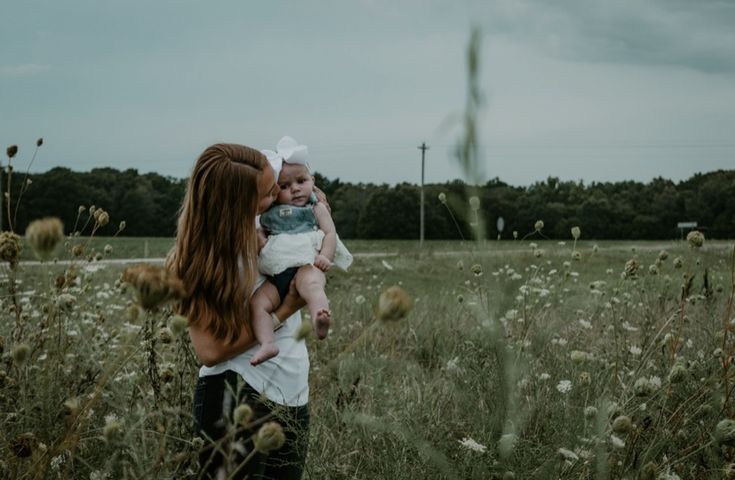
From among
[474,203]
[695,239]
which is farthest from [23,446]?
[695,239]

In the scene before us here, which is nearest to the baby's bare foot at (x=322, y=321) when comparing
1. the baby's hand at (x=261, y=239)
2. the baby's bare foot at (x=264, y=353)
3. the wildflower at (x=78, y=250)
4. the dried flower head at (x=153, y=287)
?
the baby's bare foot at (x=264, y=353)

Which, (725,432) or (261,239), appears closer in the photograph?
(725,432)

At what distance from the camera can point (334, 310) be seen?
627cm

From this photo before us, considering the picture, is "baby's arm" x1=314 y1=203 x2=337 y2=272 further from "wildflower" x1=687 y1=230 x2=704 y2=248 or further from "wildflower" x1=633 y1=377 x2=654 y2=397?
"wildflower" x1=687 y1=230 x2=704 y2=248

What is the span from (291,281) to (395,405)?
3.80 ft

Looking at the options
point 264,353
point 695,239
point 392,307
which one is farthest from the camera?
point 695,239

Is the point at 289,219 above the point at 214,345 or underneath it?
above

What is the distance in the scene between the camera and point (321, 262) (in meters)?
2.48

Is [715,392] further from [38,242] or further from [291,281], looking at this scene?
[38,242]

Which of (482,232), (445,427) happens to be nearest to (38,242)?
(482,232)

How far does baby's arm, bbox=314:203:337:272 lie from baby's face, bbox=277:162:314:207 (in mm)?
72

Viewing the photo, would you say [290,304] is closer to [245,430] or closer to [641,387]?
[245,430]

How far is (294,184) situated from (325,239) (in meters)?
0.23

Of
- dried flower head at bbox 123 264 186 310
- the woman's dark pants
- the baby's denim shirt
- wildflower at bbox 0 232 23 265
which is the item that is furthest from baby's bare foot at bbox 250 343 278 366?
dried flower head at bbox 123 264 186 310
